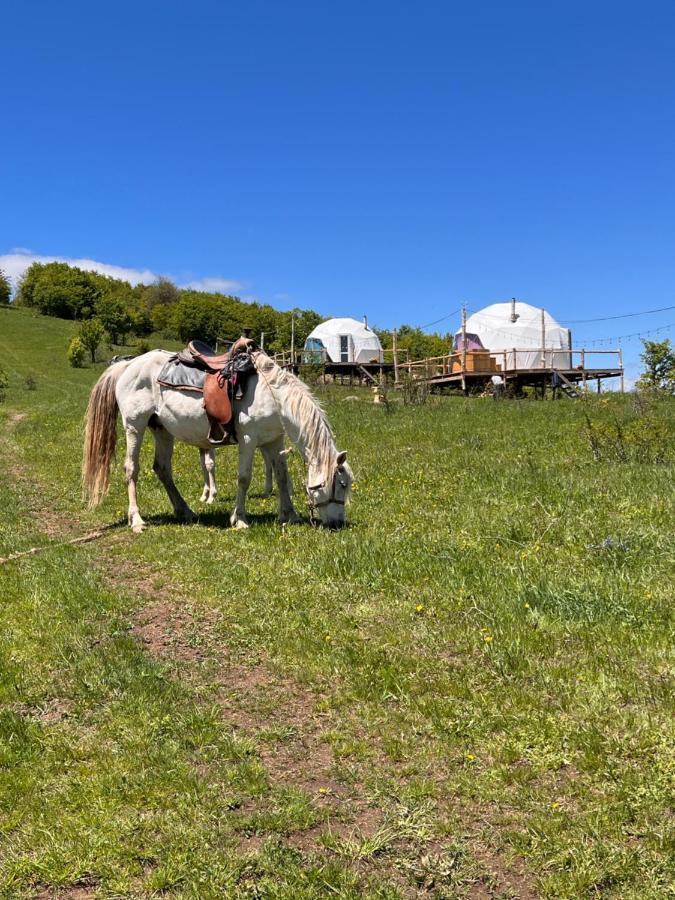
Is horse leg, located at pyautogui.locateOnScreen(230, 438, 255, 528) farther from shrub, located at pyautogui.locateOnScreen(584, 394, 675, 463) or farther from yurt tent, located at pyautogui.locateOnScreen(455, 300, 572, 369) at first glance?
yurt tent, located at pyautogui.locateOnScreen(455, 300, 572, 369)

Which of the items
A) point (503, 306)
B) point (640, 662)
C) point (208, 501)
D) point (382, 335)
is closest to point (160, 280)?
point (382, 335)

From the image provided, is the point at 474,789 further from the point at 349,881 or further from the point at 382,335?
the point at 382,335

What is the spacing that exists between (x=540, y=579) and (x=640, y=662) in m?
1.52

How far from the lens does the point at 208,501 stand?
436 inches

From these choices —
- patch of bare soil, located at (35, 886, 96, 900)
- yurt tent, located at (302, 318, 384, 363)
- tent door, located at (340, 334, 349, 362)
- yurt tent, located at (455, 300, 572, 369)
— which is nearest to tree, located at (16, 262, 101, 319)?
yurt tent, located at (302, 318, 384, 363)

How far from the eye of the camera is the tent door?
5284 centimetres

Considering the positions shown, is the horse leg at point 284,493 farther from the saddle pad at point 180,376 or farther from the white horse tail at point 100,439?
the white horse tail at point 100,439

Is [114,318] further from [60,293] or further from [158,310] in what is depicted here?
[158,310]

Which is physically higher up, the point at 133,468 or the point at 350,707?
the point at 133,468

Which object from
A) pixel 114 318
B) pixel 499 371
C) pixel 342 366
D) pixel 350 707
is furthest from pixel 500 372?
pixel 114 318

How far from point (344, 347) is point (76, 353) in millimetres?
23528

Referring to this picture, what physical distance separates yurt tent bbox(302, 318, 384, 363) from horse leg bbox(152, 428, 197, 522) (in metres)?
41.4

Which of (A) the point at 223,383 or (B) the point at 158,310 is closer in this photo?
(A) the point at 223,383

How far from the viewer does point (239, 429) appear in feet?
29.1
